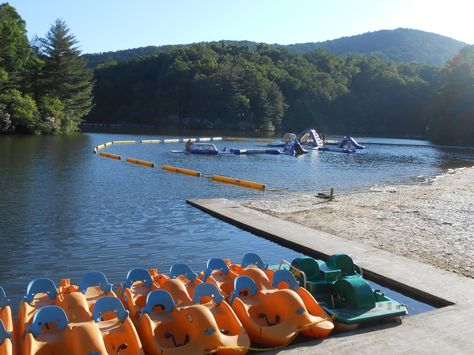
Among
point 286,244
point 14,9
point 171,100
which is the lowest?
point 286,244

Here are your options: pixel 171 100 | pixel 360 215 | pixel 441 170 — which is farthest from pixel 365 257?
pixel 171 100

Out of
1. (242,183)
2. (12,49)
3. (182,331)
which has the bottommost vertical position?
(182,331)

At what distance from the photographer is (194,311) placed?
24.2ft

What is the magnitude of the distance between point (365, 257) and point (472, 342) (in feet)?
16.2

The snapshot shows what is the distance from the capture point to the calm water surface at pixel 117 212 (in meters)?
12.6

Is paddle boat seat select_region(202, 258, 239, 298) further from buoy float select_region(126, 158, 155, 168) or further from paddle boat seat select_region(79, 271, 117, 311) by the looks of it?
buoy float select_region(126, 158, 155, 168)

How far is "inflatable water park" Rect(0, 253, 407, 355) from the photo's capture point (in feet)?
22.5

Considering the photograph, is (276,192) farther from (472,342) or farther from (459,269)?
(472,342)

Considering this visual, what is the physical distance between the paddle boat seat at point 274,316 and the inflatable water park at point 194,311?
2cm

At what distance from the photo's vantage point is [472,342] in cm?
776

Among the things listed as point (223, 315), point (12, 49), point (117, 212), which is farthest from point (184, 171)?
point (12, 49)

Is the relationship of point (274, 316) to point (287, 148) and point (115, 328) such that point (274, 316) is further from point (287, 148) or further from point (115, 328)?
point (287, 148)

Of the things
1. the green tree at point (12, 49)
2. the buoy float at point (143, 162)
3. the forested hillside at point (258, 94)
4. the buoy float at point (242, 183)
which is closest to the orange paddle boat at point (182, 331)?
the buoy float at point (242, 183)

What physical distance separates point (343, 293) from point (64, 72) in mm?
70332
